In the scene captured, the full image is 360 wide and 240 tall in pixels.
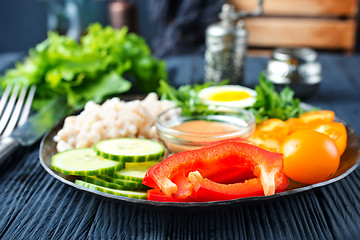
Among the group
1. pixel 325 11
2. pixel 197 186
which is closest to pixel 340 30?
pixel 325 11

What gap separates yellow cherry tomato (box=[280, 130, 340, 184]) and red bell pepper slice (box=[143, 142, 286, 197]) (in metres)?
0.10

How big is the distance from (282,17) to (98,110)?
13.2 feet

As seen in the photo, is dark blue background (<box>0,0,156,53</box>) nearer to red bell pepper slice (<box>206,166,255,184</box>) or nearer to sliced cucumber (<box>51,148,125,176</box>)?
sliced cucumber (<box>51,148,125,176</box>)

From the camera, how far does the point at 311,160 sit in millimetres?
1340

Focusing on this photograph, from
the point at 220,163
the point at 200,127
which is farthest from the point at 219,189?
the point at 200,127

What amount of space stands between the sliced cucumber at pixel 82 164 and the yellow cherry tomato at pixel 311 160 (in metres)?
0.54

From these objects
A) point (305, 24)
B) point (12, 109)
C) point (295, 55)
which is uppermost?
point (295, 55)

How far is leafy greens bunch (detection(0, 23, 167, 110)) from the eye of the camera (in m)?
2.35

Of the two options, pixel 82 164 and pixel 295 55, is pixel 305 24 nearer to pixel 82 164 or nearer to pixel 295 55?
pixel 295 55

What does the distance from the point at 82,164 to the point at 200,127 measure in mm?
549

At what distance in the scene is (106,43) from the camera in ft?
8.53

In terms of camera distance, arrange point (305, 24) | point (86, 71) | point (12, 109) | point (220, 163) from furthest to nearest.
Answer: point (305, 24) → point (86, 71) → point (12, 109) → point (220, 163)

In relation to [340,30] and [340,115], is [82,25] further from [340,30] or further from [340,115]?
[340,115]

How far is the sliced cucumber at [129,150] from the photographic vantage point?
4.51ft
